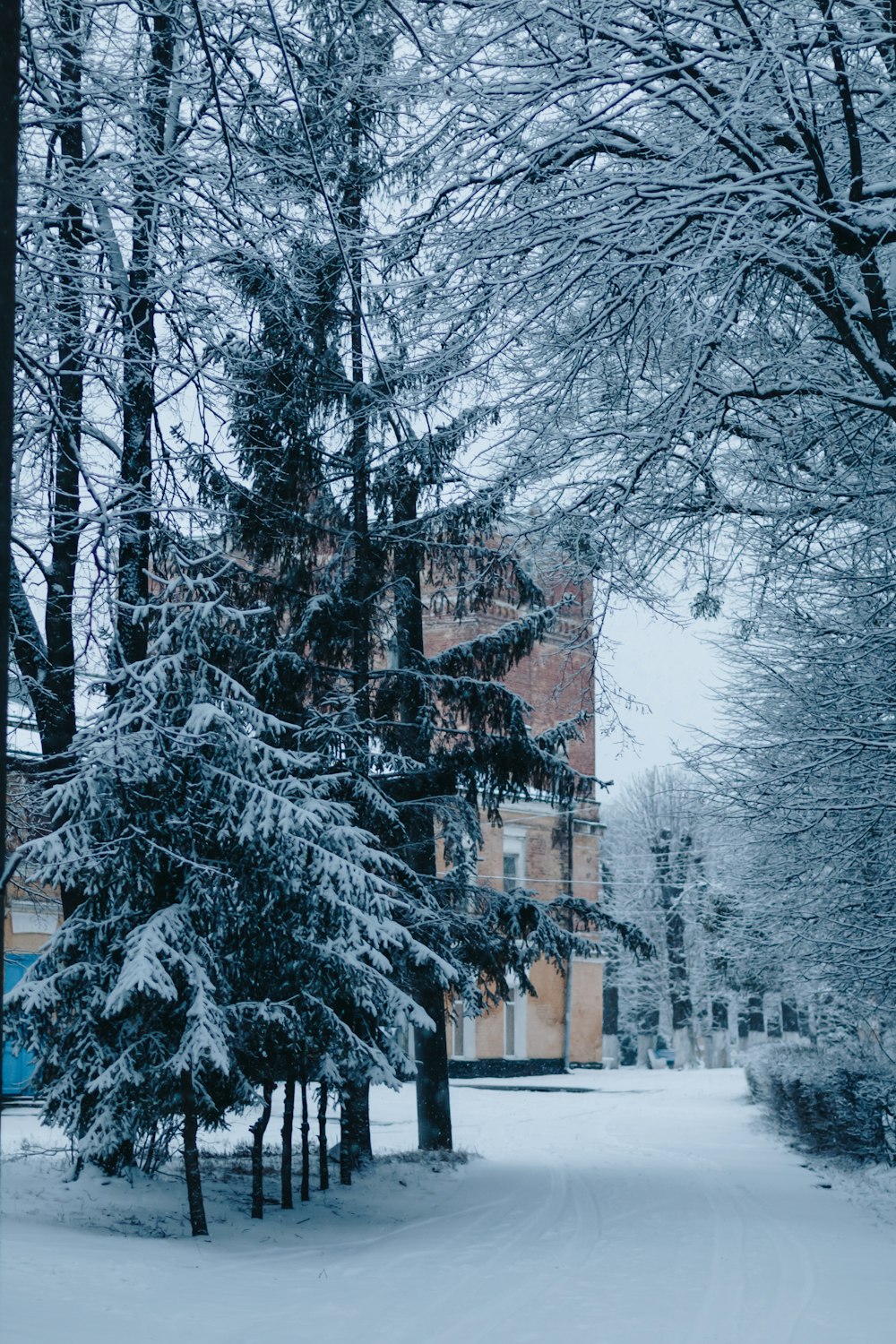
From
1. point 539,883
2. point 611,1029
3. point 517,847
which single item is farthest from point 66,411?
point 611,1029

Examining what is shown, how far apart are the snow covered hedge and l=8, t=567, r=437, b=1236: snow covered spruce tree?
28.8 ft

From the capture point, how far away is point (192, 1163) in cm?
1023

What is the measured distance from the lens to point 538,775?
54.1ft

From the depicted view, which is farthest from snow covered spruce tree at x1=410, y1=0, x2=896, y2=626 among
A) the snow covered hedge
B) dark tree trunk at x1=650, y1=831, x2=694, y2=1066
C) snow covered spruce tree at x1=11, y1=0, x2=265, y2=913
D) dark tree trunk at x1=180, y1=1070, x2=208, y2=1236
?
dark tree trunk at x1=650, y1=831, x2=694, y2=1066

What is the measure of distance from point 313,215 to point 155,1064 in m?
6.54

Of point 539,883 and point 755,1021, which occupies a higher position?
point 539,883

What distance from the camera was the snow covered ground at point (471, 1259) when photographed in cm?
778

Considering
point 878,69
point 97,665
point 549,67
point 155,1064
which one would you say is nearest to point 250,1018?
point 155,1064

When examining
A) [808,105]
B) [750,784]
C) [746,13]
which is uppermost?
[746,13]

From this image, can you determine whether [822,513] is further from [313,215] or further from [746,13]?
[313,215]

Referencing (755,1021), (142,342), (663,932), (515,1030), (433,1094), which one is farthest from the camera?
(755,1021)

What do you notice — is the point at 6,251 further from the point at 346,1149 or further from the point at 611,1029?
the point at 611,1029

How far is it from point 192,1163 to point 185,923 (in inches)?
72.3

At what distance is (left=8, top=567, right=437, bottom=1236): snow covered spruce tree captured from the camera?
32.2ft
